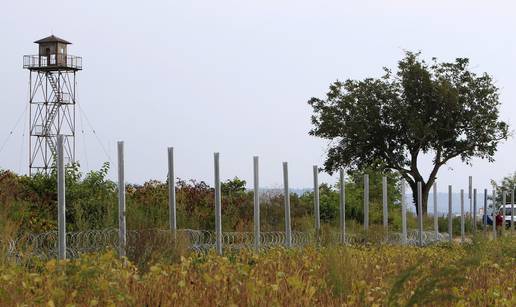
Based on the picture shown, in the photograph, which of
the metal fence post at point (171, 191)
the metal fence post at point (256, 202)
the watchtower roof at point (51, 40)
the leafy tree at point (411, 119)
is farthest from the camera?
the watchtower roof at point (51, 40)

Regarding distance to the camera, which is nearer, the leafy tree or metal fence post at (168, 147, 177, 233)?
metal fence post at (168, 147, 177, 233)

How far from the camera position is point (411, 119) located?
1527 inches

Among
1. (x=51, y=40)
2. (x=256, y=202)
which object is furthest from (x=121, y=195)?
(x=51, y=40)

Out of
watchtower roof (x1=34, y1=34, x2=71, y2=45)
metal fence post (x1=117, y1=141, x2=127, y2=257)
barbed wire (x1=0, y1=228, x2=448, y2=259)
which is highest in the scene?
watchtower roof (x1=34, y1=34, x2=71, y2=45)

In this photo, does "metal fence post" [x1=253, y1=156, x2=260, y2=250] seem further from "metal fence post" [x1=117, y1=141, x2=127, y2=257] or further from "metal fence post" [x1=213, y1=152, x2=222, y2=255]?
"metal fence post" [x1=117, y1=141, x2=127, y2=257]

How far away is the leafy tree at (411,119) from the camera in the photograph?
39469 millimetres

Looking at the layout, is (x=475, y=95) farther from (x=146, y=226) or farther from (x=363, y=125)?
(x=146, y=226)

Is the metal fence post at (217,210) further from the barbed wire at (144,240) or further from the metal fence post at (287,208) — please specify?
the metal fence post at (287,208)

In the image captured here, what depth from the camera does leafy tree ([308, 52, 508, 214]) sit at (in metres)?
39.5

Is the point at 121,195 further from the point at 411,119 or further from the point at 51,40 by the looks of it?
the point at 51,40

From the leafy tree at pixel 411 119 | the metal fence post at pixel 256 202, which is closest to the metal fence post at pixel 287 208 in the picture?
the metal fence post at pixel 256 202

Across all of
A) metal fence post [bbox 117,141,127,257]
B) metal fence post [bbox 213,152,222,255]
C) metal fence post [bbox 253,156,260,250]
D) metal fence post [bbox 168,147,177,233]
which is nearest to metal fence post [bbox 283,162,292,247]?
metal fence post [bbox 253,156,260,250]

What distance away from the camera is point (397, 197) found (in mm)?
32188

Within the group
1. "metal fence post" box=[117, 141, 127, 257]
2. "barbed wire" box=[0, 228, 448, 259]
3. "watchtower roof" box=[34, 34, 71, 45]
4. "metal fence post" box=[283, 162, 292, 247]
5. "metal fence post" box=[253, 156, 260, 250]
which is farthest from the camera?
"watchtower roof" box=[34, 34, 71, 45]
